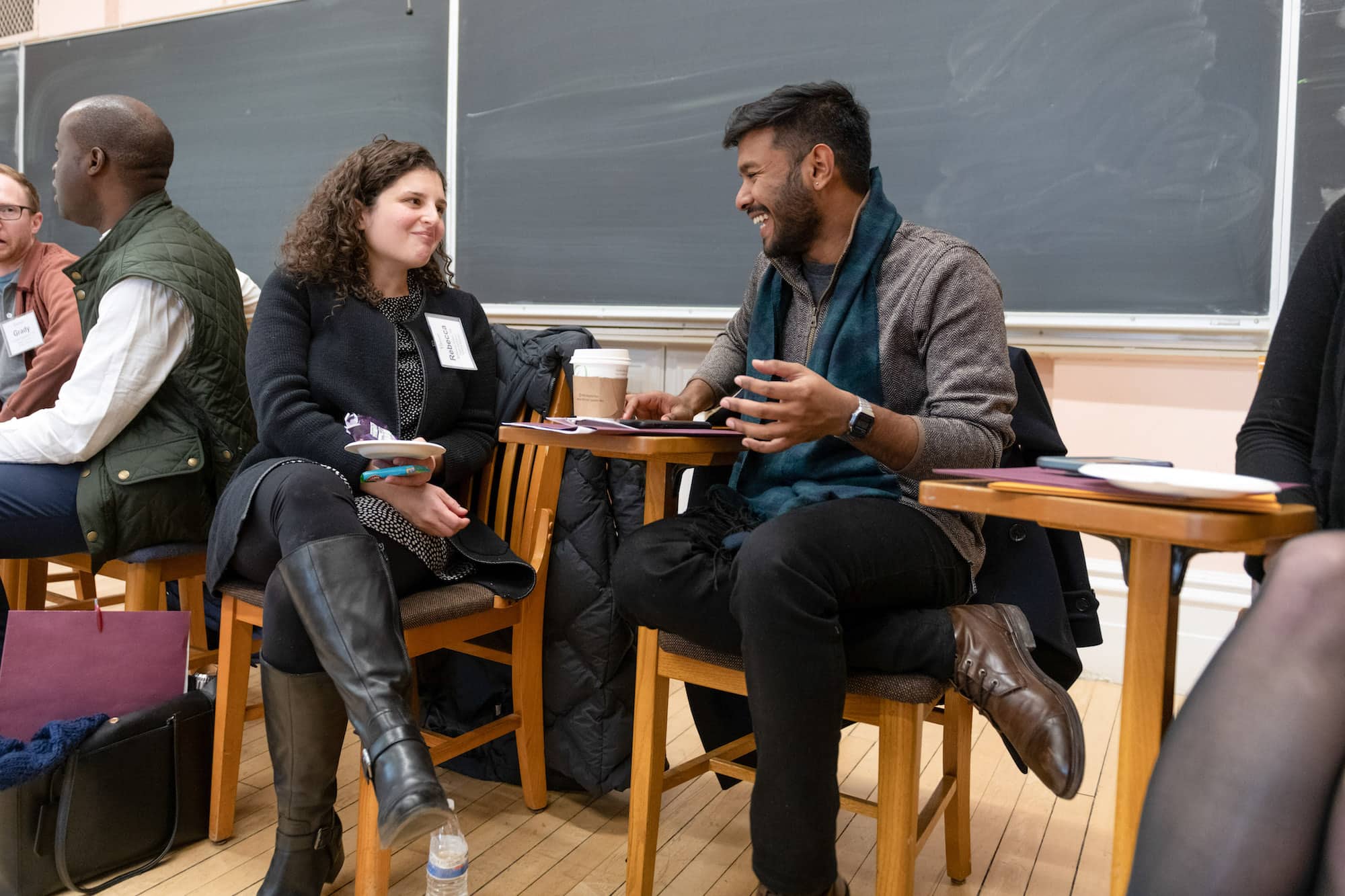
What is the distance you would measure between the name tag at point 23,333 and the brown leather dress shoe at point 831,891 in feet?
6.19

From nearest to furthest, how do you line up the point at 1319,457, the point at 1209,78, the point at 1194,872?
the point at 1194,872, the point at 1319,457, the point at 1209,78

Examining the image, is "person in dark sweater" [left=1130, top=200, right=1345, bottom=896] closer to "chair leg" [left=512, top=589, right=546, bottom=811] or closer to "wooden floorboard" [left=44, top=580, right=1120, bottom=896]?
"wooden floorboard" [left=44, top=580, right=1120, bottom=896]

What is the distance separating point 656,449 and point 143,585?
3.80ft

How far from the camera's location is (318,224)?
180 cm

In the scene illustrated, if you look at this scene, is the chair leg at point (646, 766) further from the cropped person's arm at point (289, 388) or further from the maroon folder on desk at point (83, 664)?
the maroon folder on desk at point (83, 664)

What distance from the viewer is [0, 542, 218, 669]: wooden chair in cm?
189

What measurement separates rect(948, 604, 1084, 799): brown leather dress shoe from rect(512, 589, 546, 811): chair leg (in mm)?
843

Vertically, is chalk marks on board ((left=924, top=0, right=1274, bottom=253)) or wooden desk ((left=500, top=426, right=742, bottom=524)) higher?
chalk marks on board ((left=924, top=0, right=1274, bottom=253))

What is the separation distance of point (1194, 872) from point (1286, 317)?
74cm

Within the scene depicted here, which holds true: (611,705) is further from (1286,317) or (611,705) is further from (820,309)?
(1286,317)

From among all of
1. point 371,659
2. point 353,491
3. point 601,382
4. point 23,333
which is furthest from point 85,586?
point 601,382

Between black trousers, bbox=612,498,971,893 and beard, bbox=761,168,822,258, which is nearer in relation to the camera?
black trousers, bbox=612,498,971,893

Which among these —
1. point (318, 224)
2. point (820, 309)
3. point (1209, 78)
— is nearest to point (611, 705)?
point (820, 309)

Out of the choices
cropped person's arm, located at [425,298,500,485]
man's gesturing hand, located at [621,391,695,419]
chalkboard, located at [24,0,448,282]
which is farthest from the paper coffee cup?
chalkboard, located at [24,0,448,282]
